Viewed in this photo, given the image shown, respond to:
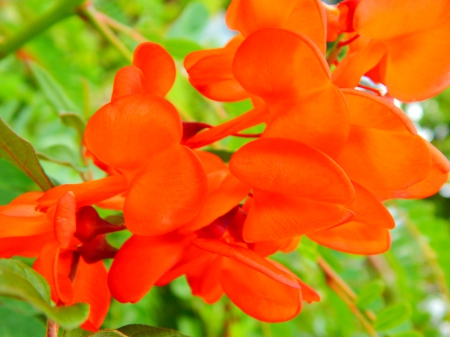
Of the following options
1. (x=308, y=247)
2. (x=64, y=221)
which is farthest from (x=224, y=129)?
(x=308, y=247)

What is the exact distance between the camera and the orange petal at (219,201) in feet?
1.01

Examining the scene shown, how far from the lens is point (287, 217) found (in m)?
0.30

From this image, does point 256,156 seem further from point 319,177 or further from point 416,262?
point 416,262

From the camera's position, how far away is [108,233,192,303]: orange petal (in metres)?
0.32

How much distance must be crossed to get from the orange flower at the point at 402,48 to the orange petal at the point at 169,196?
12 centimetres

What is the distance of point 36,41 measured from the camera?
3.06ft

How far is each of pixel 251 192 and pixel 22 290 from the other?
0.55 ft

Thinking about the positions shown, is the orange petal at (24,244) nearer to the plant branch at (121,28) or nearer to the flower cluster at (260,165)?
the flower cluster at (260,165)

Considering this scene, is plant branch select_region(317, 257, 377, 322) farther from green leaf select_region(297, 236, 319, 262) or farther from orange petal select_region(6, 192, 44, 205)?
orange petal select_region(6, 192, 44, 205)

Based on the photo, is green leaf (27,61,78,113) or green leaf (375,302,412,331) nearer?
green leaf (375,302,412,331)

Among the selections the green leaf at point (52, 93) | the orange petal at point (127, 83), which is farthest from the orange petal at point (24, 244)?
the green leaf at point (52, 93)

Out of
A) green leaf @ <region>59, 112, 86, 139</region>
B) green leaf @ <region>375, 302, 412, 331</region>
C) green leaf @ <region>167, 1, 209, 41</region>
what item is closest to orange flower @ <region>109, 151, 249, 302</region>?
green leaf @ <region>59, 112, 86, 139</region>

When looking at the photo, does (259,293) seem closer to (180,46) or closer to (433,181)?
(433,181)

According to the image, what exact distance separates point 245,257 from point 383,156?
12cm
